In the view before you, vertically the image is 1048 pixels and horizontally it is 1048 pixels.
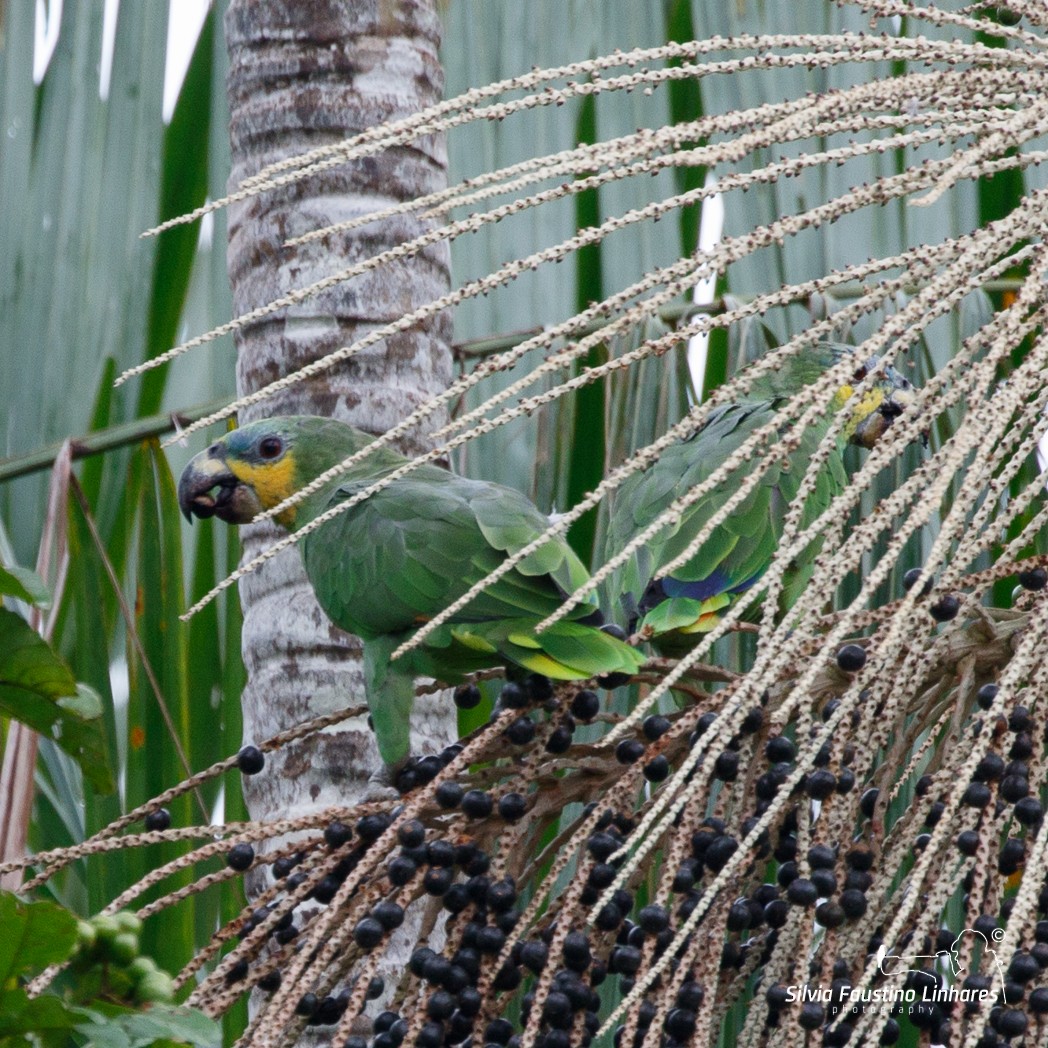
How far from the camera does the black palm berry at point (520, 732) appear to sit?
167 centimetres

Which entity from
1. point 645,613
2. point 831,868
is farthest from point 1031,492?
point 645,613

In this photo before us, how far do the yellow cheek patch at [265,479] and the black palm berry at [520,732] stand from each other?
3.30 ft

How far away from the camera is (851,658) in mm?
1595

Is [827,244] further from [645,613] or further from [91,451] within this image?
[91,451]

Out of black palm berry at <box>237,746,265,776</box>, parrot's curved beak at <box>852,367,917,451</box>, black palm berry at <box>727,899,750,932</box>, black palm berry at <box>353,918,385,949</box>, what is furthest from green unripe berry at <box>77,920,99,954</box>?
parrot's curved beak at <box>852,367,917,451</box>

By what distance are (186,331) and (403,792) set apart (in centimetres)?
144

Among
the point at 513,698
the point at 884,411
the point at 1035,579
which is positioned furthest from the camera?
the point at 884,411

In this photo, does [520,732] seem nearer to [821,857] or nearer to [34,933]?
[821,857]

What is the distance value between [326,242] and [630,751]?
1054 millimetres

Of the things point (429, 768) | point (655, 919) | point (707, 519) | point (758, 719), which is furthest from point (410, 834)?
point (707, 519)

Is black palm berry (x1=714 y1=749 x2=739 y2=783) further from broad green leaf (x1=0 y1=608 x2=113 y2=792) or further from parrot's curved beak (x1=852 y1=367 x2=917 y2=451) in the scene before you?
parrot's curved beak (x1=852 y1=367 x2=917 y2=451)

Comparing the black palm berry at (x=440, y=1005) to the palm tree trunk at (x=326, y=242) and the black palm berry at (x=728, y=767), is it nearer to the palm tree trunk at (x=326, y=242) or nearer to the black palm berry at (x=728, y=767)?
the black palm berry at (x=728, y=767)

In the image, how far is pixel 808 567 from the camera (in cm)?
281

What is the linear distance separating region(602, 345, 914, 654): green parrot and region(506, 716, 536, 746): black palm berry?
765 mm
